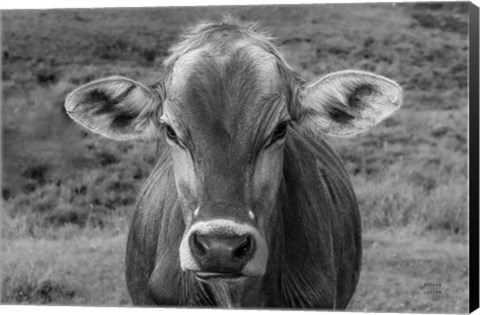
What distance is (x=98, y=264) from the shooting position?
795cm

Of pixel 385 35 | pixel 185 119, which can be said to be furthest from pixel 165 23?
pixel 185 119

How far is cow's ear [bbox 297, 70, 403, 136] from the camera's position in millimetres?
5359

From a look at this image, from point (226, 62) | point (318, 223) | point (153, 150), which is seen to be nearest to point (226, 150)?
point (226, 62)

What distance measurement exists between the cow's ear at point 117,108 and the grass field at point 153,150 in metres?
2.00

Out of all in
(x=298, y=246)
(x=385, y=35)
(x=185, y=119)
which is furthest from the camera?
(x=385, y=35)

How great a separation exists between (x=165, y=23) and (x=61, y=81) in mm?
1148

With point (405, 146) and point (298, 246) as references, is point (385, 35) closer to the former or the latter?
point (405, 146)

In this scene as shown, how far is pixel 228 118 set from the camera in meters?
5.11

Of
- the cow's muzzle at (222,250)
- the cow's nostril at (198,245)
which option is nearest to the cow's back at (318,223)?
the cow's muzzle at (222,250)

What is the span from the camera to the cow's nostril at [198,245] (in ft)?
15.7

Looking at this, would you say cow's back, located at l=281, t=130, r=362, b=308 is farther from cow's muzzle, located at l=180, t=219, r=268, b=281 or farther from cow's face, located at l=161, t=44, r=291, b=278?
cow's muzzle, located at l=180, t=219, r=268, b=281

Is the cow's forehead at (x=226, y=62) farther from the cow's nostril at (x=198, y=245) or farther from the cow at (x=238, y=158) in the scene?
the cow's nostril at (x=198, y=245)

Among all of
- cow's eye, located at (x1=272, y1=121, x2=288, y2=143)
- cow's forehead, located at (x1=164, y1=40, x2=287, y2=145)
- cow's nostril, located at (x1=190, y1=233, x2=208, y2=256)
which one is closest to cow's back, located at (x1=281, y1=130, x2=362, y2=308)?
cow's eye, located at (x1=272, y1=121, x2=288, y2=143)

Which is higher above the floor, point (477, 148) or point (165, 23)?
point (165, 23)
